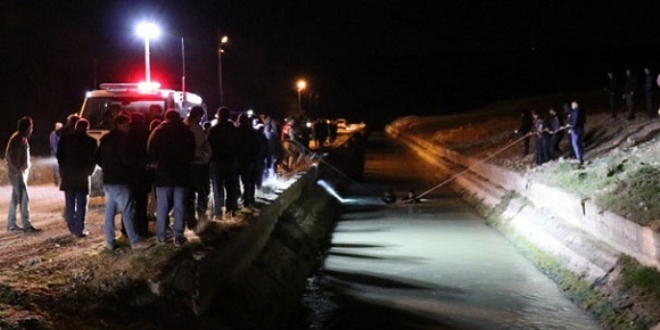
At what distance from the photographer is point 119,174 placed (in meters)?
11.2

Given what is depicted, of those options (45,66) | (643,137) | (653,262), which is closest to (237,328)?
(653,262)

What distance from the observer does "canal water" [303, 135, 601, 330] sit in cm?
1299

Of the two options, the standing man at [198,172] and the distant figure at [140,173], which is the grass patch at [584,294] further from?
the distant figure at [140,173]

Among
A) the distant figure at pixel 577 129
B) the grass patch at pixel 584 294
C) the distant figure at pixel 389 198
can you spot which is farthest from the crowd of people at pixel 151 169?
the distant figure at pixel 389 198

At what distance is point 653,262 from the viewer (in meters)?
12.0

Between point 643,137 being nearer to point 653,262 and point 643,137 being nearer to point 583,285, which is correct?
point 583,285

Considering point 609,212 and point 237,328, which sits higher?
point 609,212

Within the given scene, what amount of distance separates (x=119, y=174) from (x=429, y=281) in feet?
23.1

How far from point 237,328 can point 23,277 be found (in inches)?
108

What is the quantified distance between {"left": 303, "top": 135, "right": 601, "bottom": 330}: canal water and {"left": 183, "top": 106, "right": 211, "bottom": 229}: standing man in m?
2.53

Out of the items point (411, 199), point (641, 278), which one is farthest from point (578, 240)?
point (411, 199)

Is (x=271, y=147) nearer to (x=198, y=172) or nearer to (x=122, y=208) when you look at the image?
(x=198, y=172)

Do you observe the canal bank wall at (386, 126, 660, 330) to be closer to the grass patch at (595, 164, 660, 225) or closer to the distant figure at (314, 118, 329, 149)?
the grass patch at (595, 164, 660, 225)

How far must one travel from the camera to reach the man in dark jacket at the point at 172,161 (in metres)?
11.2
